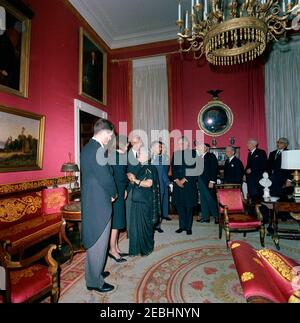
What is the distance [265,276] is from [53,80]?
515 centimetres

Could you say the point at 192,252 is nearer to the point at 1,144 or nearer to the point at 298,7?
the point at 1,144

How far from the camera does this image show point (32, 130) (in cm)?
422

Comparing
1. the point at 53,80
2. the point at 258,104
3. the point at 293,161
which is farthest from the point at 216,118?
the point at 53,80

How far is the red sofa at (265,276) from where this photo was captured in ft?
4.14

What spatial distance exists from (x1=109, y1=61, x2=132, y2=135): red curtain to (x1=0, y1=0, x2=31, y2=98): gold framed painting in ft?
13.1

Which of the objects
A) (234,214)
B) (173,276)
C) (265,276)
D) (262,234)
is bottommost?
(173,276)

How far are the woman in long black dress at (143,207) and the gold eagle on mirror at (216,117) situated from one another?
4.21 m

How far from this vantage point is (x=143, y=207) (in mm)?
3574

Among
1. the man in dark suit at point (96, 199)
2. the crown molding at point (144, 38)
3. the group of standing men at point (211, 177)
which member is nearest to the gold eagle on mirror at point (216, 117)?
the group of standing men at point (211, 177)

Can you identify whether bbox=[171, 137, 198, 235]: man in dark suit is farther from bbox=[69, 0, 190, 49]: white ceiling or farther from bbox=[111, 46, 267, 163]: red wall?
bbox=[69, 0, 190, 49]: white ceiling

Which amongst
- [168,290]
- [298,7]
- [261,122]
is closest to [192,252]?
[168,290]

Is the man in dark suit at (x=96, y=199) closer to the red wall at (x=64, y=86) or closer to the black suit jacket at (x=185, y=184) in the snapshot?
the red wall at (x=64, y=86)

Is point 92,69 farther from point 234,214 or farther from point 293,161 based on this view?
point 293,161

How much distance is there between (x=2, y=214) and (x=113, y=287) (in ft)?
6.51
